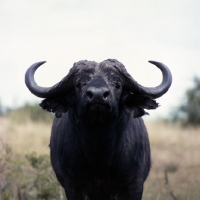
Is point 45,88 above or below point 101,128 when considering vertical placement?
above

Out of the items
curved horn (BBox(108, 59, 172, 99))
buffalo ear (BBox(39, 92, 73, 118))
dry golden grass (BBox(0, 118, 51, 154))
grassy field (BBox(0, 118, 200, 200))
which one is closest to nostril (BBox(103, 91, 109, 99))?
curved horn (BBox(108, 59, 172, 99))

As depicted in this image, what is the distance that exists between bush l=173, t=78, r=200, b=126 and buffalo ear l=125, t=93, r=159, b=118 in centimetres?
2614

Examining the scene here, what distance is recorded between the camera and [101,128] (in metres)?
7.80

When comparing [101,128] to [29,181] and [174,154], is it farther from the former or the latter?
[174,154]

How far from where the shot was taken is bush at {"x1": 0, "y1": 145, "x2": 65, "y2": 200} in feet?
37.3

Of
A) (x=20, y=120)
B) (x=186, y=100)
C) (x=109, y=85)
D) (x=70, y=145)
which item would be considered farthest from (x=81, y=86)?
(x=186, y=100)

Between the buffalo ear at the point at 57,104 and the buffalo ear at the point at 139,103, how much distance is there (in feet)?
2.19

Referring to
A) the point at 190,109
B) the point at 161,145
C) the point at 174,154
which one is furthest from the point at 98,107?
the point at 190,109

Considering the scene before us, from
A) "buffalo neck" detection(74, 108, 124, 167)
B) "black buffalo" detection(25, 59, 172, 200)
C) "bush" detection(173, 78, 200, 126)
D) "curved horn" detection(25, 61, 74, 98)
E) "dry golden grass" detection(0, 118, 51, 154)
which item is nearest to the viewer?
"black buffalo" detection(25, 59, 172, 200)

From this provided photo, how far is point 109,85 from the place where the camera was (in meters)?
7.55

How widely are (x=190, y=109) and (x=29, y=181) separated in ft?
79.4

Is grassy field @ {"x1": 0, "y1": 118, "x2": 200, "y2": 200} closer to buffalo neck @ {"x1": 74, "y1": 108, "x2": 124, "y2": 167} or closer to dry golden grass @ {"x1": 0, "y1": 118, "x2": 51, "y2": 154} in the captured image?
dry golden grass @ {"x1": 0, "y1": 118, "x2": 51, "y2": 154}

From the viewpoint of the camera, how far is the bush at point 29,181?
37.3ft

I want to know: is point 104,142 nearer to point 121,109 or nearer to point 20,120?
point 121,109
